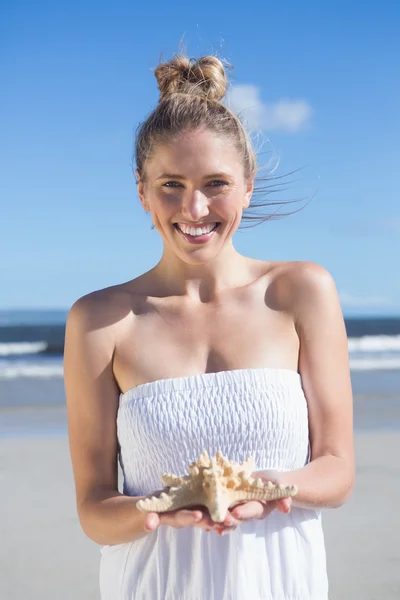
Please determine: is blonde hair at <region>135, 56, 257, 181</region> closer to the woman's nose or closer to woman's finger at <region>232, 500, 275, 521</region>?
the woman's nose

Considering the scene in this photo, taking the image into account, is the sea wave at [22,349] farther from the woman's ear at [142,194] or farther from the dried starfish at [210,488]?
the dried starfish at [210,488]

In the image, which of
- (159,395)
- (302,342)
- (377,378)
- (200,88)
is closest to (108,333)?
(159,395)

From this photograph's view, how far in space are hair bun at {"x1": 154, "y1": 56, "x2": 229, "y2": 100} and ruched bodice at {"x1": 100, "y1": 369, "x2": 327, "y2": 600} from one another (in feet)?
3.17

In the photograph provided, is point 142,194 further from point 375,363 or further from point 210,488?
point 375,363

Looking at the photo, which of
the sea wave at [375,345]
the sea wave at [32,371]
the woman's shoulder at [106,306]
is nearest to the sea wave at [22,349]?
the sea wave at [32,371]

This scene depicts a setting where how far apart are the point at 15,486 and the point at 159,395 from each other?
5.14 meters

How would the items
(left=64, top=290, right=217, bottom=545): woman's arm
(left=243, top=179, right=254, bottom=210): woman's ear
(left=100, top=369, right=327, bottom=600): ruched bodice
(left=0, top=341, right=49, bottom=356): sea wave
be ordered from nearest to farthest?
(left=100, top=369, right=327, bottom=600): ruched bodice, (left=64, top=290, right=217, bottom=545): woman's arm, (left=243, top=179, right=254, bottom=210): woman's ear, (left=0, top=341, right=49, bottom=356): sea wave

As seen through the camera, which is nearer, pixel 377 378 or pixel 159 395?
pixel 159 395

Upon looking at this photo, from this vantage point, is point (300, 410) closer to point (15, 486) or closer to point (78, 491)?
point (78, 491)

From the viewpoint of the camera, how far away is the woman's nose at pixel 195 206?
243 centimetres

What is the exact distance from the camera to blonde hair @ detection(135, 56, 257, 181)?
2553mm

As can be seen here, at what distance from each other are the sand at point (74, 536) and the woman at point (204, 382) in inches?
103

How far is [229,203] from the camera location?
249 cm

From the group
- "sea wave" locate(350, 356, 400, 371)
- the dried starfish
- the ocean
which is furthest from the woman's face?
"sea wave" locate(350, 356, 400, 371)
